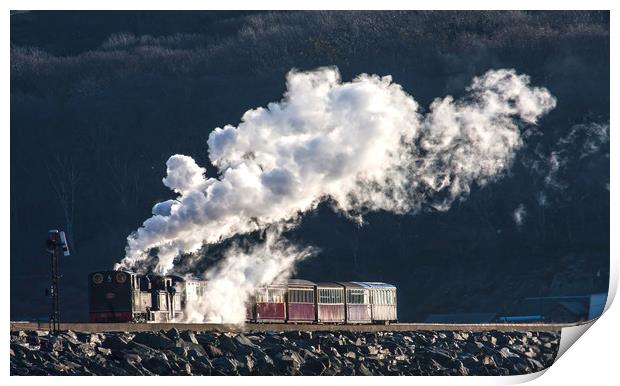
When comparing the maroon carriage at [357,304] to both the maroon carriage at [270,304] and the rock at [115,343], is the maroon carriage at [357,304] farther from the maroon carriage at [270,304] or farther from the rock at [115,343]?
the rock at [115,343]

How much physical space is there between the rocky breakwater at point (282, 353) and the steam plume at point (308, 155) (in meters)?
5.22

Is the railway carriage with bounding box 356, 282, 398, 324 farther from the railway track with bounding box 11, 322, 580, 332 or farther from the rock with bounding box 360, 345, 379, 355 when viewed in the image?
the rock with bounding box 360, 345, 379, 355

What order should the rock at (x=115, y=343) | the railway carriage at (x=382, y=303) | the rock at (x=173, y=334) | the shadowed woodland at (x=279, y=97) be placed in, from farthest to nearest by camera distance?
the shadowed woodland at (x=279, y=97)
the railway carriage at (x=382, y=303)
the rock at (x=173, y=334)
the rock at (x=115, y=343)

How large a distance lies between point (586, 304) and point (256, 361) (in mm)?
32099

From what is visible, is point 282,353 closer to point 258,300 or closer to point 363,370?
point 363,370

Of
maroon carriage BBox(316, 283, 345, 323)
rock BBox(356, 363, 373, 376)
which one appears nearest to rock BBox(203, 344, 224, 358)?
rock BBox(356, 363, 373, 376)

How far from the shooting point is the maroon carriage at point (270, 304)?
68.4 metres

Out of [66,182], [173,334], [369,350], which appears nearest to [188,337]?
[173,334]

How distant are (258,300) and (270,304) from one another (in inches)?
26.3

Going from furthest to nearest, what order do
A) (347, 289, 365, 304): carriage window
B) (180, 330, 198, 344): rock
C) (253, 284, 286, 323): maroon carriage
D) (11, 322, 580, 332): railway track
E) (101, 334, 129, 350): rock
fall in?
(347, 289, 365, 304): carriage window, (253, 284, 286, 323): maroon carriage, (180, 330, 198, 344): rock, (11, 322, 580, 332): railway track, (101, 334, 129, 350): rock

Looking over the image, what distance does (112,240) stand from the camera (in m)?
101

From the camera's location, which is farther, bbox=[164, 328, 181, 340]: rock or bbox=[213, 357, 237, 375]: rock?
bbox=[164, 328, 181, 340]: rock

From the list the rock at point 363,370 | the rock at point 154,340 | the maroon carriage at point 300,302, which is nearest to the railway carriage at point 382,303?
the maroon carriage at point 300,302

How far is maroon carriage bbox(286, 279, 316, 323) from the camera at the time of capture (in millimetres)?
69938
